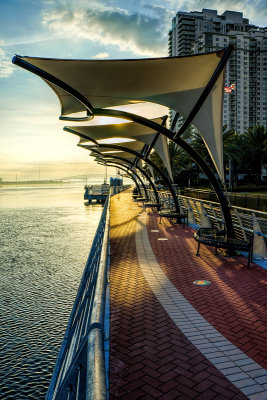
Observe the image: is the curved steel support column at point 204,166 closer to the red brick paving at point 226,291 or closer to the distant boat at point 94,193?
the red brick paving at point 226,291

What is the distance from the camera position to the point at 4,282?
924cm

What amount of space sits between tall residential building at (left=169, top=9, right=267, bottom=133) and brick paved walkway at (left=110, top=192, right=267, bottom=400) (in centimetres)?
13457

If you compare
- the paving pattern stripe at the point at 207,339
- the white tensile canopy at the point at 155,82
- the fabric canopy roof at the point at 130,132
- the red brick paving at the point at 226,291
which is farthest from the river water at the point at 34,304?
the fabric canopy roof at the point at 130,132

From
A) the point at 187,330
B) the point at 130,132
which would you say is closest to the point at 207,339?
the point at 187,330

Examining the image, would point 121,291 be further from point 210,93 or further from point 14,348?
point 210,93

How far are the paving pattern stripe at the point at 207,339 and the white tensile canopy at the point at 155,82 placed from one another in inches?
170

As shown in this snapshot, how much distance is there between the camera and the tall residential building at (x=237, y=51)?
445 ft

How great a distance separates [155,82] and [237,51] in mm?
154152

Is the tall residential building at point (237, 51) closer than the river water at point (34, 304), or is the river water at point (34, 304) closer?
the river water at point (34, 304)

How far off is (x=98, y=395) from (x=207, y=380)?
262 centimetres

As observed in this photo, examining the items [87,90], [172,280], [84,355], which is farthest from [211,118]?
[84,355]

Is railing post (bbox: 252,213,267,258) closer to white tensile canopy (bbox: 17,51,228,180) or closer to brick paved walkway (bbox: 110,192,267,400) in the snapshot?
brick paved walkway (bbox: 110,192,267,400)

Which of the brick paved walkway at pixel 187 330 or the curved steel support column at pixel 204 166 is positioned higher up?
the curved steel support column at pixel 204 166

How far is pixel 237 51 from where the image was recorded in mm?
141250
